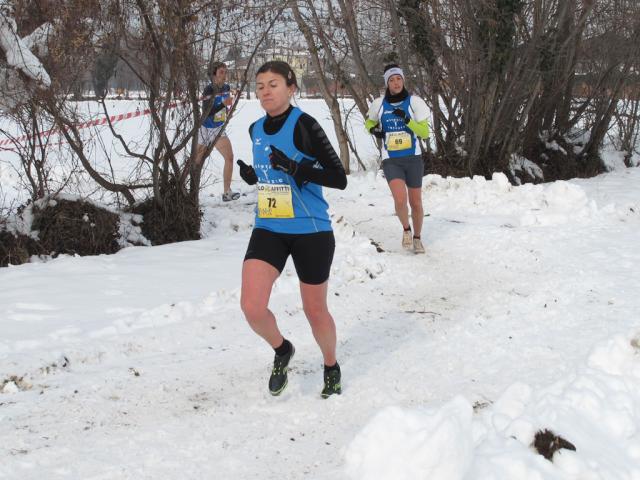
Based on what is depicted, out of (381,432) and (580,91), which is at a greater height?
(580,91)

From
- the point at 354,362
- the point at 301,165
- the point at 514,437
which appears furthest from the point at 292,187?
the point at 514,437

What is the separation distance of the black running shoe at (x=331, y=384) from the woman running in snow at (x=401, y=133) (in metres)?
3.55

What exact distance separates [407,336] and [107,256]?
349 cm

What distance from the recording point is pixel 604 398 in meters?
3.51

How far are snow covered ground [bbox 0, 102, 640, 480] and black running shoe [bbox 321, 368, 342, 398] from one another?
2.7 inches

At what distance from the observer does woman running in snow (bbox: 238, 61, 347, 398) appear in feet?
12.2

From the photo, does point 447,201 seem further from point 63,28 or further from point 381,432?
point 381,432

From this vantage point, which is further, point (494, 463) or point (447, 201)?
point (447, 201)

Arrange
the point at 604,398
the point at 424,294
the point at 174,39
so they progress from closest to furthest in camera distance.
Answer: the point at 604,398
the point at 424,294
the point at 174,39

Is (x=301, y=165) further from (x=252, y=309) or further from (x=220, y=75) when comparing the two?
(x=220, y=75)

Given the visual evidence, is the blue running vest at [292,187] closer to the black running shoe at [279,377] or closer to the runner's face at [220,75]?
the black running shoe at [279,377]

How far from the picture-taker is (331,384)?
4086 millimetres

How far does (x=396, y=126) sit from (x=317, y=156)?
3.60m

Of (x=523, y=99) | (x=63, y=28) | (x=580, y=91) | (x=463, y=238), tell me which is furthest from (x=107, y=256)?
(x=580, y=91)
